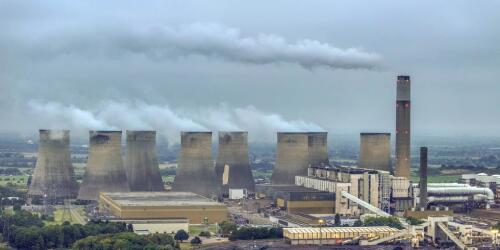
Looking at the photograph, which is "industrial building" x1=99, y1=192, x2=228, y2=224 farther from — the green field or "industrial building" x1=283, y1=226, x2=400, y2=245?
the green field

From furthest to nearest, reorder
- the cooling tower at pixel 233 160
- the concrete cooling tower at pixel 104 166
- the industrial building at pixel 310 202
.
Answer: the cooling tower at pixel 233 160 < the concrete cooling tower at pixel 104 166 < the industrial building at pixel 310 202

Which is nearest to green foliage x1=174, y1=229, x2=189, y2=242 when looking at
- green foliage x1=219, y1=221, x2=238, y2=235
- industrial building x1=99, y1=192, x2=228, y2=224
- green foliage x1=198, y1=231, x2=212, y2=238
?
green foliage x1=198, y1=231, x2=212, y2=238

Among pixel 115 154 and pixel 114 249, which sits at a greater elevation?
pixel 115 154

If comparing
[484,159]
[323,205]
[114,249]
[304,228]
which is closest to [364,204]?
[323,205]

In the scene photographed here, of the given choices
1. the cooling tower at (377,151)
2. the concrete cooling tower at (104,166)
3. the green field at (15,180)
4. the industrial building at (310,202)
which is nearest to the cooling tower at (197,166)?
the concrete cooling tower at (104,166)

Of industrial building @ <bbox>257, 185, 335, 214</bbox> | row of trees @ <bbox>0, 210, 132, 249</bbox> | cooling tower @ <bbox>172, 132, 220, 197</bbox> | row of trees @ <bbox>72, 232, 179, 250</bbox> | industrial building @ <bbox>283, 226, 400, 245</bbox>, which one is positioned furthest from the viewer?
cooling tower @ <bbox>172, 132, 220, 197</bbox>

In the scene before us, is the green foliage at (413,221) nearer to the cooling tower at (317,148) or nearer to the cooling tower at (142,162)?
the cooling tower at (317,148)

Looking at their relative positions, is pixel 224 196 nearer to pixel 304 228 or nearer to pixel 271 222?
pixel 271 222
